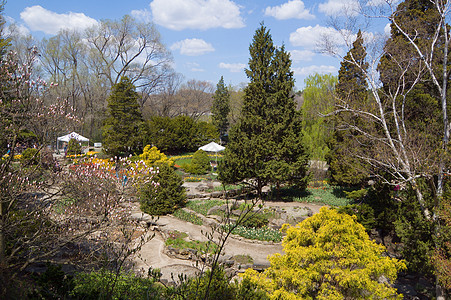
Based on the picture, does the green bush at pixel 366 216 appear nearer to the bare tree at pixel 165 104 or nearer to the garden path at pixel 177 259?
the garden path at pixel 177 259

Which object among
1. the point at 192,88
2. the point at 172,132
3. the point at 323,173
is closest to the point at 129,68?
the point at 172,132

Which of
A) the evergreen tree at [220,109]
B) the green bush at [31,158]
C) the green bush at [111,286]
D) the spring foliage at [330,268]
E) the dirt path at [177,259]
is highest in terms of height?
the evergreen tree at [220,109]

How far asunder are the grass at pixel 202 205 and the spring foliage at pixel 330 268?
7.38 meters

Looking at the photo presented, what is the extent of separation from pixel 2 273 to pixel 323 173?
2011 cm

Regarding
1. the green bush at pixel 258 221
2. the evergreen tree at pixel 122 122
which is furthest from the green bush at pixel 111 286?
the evergreen tree at pixel 122 122

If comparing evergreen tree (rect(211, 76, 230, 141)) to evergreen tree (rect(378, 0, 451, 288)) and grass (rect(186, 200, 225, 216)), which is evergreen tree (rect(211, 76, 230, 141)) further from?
evergreen tree (rect(378, 0, 451, 288))

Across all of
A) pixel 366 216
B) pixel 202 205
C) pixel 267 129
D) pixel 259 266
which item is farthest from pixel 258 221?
pixel 267 129

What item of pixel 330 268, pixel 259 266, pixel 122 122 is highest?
pixel 122 122

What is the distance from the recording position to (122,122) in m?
26.8

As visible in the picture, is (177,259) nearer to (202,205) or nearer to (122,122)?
(202,205)

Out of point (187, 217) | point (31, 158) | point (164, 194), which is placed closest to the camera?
point (31, 158)

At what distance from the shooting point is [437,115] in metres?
10.5

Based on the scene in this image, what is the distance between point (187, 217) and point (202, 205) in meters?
1.64

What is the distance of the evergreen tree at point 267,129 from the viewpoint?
14.9 m
